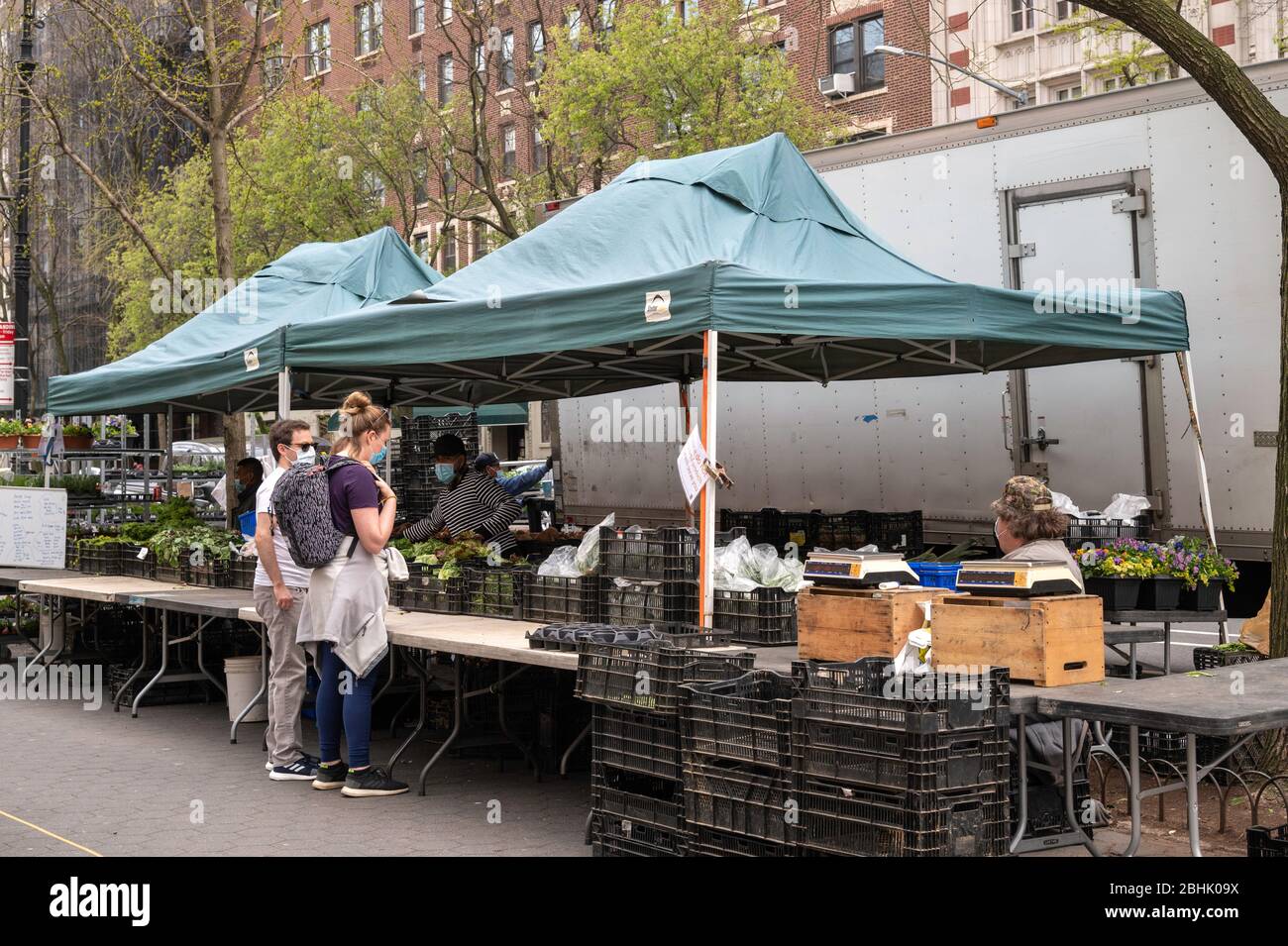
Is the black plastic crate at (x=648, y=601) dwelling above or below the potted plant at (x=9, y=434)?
below

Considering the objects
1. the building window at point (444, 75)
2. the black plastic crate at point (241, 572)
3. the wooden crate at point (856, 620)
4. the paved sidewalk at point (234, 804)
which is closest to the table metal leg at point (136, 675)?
the black plastic crate at point (241, 572)

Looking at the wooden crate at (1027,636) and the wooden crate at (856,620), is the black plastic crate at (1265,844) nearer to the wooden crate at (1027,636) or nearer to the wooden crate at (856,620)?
the wooden crate at (1027,636)

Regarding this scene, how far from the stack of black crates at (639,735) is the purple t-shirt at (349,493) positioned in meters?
1.63

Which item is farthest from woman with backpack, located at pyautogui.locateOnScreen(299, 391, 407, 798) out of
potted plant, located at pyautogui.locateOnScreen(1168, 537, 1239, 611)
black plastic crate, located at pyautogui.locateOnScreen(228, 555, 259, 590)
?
potted plant, located at pyautogui.locateOnScreen(1168, 537, 1239, 611)

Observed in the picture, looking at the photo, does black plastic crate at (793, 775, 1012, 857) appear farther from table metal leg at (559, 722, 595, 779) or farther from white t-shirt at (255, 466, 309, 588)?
white t-shirt at (255, 466, 309, 588)

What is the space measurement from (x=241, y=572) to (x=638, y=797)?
6.14m

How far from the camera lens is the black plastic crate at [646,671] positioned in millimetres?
6160

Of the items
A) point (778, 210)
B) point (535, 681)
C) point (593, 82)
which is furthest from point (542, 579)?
point (593, 82)

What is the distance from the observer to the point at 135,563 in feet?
43.2

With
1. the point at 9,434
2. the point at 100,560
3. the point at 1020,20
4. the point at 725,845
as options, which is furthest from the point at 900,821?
the point at 1020,20

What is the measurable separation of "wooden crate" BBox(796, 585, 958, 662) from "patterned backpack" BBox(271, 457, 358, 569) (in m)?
2.62

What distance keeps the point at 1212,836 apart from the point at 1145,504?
13.8 ft

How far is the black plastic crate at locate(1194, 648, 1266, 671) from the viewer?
8.12 metres

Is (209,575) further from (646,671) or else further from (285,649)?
(646,671)
